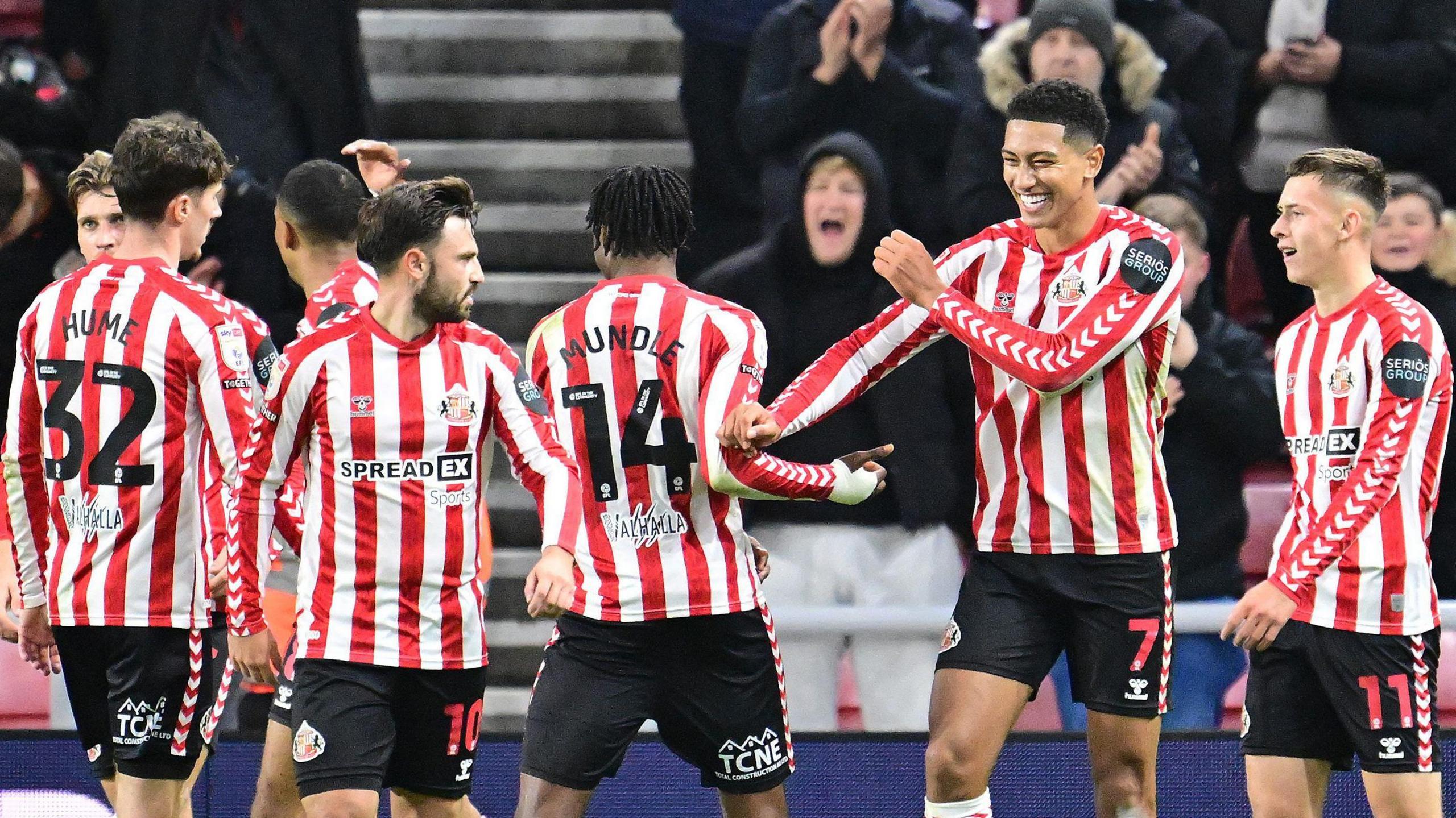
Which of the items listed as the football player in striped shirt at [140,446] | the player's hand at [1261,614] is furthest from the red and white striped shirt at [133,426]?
the player's hand at [1261,614]

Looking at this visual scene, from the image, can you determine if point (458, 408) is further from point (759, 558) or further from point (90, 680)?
point (90, 680)

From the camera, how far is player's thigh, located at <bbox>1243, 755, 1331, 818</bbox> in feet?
13.1

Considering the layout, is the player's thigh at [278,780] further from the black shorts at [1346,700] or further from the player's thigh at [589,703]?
the black shorts at [1346,700]

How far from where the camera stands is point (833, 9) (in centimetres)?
608

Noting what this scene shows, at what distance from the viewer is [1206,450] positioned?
229 inches

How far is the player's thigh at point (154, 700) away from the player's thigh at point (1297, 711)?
2478 mm

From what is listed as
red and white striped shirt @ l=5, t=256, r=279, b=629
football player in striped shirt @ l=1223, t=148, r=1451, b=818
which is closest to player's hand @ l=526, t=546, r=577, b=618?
red and white striped shirt @ l=5, t=256, r=279, b=629

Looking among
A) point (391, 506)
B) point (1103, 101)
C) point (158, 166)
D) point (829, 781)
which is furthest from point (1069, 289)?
point (1103, 101)

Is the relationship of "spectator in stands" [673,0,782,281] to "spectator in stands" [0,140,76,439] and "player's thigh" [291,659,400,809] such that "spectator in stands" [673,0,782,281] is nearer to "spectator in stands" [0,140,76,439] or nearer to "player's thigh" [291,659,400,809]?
"spectator in stands" [0,140,76,439]

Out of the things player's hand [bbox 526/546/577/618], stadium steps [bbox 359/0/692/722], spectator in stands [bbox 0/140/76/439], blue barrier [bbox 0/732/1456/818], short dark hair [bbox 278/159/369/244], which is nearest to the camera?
player's hand [bbox 526/546/577/618]

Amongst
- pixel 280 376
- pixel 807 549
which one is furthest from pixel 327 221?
pixel 807 549

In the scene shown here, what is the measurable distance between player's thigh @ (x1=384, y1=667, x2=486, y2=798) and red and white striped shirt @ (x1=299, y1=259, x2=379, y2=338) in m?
1.18

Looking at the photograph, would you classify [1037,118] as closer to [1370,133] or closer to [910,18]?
[910,18]

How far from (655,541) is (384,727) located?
686mm
